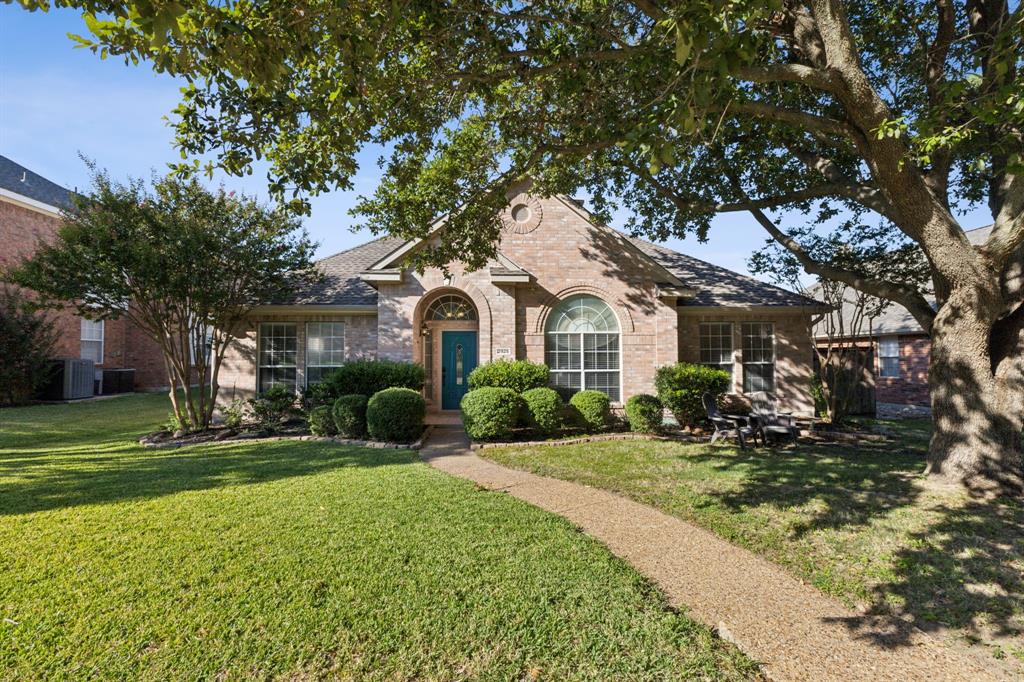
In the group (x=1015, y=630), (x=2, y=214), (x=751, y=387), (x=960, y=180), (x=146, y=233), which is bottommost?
(x=1015, y=630)

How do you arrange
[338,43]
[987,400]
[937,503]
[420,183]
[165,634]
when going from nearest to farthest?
1. [165,634]
2. [338,43]
3. [937,503]
4. [987,400]
5. [420,183]

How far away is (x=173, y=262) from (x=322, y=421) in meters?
4.69

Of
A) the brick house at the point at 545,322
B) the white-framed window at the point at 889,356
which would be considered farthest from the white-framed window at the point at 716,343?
the white-framed window at the point at 889,356

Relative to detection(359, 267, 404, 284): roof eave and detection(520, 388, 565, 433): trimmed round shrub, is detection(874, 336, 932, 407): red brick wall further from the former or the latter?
detection(359, 267, 404, 284): roof eave

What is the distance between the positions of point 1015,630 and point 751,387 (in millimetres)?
11884

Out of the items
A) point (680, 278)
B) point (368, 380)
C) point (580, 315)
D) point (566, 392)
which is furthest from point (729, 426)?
point (368, 380)

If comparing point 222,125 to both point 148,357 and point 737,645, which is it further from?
point 148,357

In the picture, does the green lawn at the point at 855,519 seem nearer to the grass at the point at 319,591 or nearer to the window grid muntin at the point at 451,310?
the grass at the point at 319,591

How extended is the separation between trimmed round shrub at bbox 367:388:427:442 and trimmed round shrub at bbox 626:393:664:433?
5.26 metres

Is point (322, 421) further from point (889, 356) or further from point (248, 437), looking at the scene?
point (889, 356)

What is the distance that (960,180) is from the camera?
33.8ft

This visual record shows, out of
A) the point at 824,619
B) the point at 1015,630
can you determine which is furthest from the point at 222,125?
the point at 1015,630

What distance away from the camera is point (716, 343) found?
15.0m

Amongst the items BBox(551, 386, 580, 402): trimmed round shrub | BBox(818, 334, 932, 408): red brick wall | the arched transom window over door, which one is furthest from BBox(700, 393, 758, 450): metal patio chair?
BBox(818, 334, 932, 408): red brick wall
